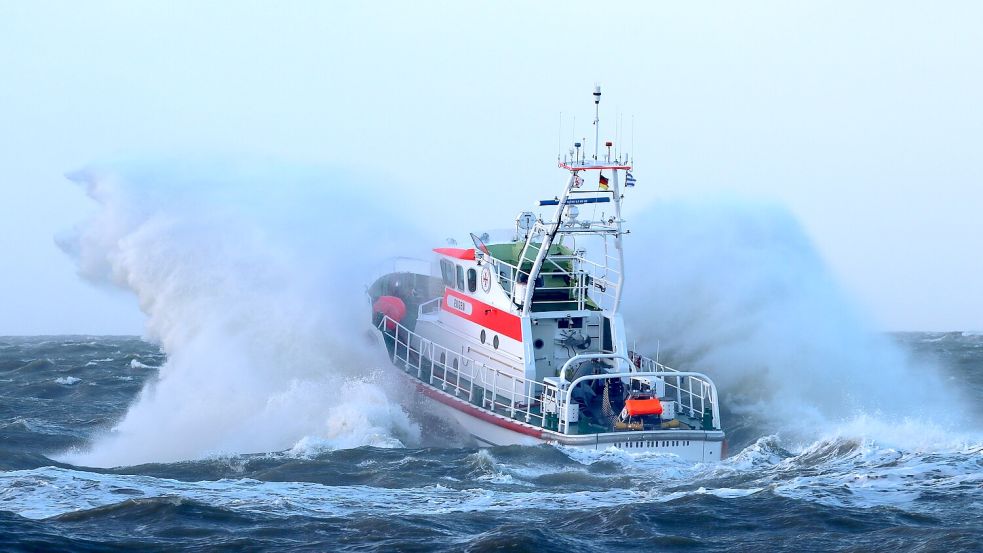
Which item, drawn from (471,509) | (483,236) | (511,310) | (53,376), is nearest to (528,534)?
(471,509)

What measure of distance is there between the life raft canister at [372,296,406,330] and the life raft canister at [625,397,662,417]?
8.20 metres

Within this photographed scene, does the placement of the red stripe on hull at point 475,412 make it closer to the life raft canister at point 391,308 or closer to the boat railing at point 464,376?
the boat railing at point 464,376

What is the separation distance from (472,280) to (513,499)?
8.91 meters

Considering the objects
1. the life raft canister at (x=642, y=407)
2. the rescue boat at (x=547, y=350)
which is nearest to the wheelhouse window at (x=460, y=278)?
the rescue boat at (x=547, y=350)

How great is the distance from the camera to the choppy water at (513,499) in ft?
64.0

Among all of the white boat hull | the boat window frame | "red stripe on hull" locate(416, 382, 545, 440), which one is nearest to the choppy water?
the white boat hull

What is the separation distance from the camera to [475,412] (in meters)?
28.2

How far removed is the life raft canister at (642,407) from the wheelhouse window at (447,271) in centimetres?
705

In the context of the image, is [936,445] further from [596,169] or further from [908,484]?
[596,169]

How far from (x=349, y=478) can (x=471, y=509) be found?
11.9ft

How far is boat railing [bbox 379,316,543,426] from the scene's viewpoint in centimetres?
2786

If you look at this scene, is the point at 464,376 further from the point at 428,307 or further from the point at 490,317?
the point at 428,307

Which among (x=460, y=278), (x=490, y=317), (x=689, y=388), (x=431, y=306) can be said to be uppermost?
(x=460, y=278)

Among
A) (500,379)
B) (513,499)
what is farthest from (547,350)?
(513,499)
